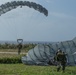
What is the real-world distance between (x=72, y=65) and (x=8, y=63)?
261 inches

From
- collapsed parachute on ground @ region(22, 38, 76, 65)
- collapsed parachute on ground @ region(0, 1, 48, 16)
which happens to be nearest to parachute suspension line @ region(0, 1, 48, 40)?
collapsed parachute on ground @ region(0, 1, 48, 16)

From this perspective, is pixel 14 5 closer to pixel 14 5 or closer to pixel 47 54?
pixel 14 5

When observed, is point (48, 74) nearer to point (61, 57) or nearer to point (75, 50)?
point (61, 57)

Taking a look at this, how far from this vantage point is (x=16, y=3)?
3061 centimetres

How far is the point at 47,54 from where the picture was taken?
3089cm

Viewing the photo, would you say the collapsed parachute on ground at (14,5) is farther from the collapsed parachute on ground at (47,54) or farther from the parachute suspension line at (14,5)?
the collapsed parachute on ground at (47,54)

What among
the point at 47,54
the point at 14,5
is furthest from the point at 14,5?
the point at 47,54

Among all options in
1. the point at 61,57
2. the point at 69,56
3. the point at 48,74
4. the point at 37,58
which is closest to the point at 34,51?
the point at 37,58

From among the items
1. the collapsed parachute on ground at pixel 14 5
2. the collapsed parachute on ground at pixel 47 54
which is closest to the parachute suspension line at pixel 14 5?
the collapsed parachute on ground at pixel 14 5

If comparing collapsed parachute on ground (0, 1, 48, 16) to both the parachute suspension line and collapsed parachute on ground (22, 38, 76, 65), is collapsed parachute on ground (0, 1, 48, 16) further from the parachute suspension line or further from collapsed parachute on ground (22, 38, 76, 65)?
collapsed parachute on ground (22, 38, 76, 65)

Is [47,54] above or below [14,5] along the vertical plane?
below

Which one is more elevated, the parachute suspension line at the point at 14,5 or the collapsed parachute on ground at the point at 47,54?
the parachute suspension line at the point at 14,5

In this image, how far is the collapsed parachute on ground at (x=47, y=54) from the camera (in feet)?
99.2

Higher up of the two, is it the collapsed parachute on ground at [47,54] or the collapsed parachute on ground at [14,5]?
the collapsed parachute on ground at [14,5]
